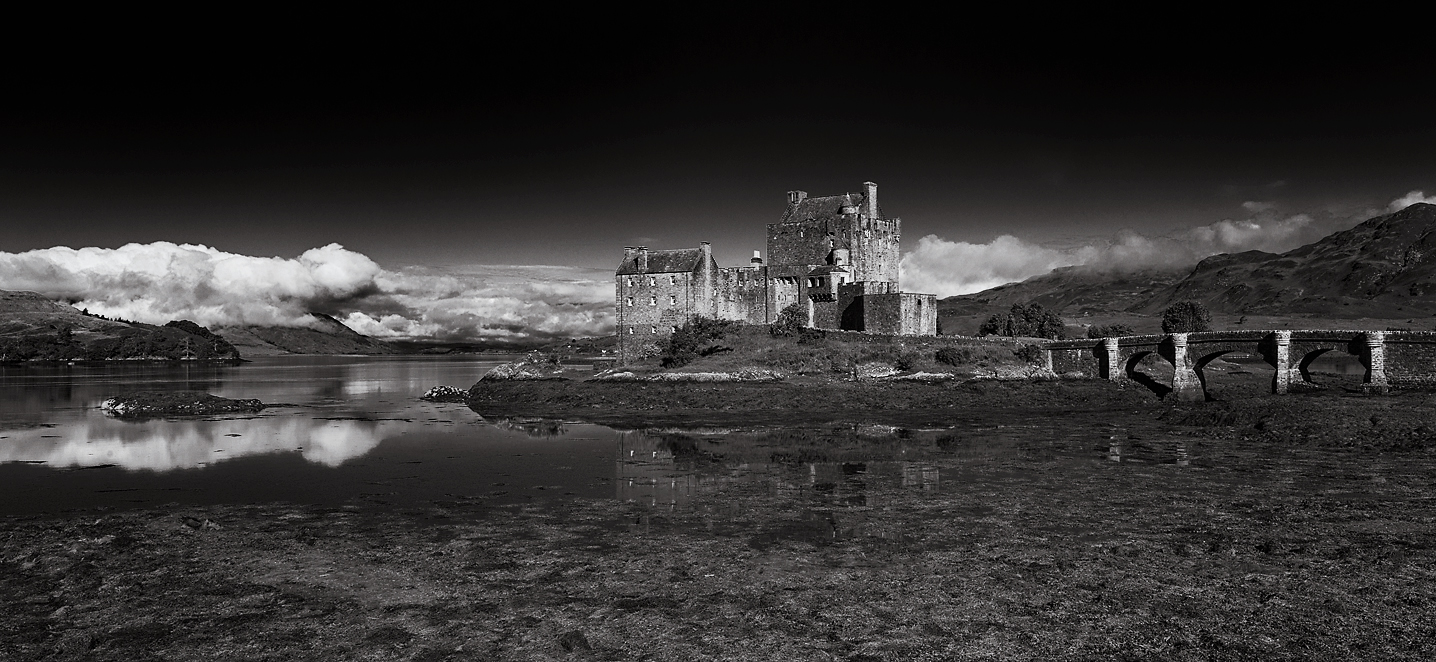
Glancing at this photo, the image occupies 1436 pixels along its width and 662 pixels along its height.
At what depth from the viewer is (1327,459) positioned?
25312mm

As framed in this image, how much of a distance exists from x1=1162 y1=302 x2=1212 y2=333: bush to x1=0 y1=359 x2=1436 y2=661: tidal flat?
254 feet

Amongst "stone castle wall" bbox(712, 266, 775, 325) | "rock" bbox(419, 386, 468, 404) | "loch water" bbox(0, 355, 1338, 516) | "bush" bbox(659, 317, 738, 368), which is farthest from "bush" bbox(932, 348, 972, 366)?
"rock" bbox(419, 386, 468, 404)

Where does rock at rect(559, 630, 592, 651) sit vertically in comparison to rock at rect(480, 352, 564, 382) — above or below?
below

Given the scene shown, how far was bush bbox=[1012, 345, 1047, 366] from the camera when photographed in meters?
60.6

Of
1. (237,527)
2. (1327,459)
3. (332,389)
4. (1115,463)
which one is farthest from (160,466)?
(332,389)

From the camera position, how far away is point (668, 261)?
70562mm

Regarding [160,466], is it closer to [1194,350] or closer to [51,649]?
[51,649]

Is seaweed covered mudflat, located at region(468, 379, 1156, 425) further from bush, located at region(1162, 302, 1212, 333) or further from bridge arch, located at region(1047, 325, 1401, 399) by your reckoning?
bush, located at region(1162, 302, 1212, 333)

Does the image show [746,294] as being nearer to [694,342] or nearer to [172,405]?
[694,342]

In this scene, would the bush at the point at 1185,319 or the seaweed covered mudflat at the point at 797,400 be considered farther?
the bush at the point at 1185,319

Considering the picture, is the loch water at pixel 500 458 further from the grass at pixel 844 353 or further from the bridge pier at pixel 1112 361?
the bridge pier at pixel 1112 361

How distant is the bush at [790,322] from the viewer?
206ft

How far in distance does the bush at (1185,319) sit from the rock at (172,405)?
95.3 m

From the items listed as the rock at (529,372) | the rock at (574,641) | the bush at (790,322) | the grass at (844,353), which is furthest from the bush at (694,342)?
the rock at (574,641)
